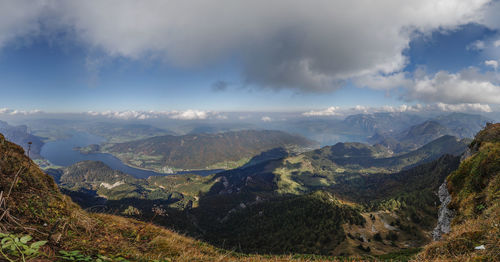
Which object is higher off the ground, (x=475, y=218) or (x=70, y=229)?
(x=70, y=229)

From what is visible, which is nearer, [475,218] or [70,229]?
[70,229]

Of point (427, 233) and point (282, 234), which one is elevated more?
point (427, 233)

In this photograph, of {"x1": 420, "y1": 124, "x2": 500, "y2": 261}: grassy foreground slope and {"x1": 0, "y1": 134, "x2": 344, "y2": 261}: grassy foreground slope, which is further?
{"x1": 420, "y1": 124, "x2": 500, "y2": 261}: grassy foreground slope

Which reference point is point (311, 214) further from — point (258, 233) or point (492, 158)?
point (492, 158)

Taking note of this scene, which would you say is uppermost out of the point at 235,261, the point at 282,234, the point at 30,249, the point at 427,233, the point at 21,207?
the point at 30,249

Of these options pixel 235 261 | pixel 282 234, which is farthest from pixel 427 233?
pixel 235 261

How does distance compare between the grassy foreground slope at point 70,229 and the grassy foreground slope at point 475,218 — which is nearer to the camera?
the grassy foreground slope at point 70,229

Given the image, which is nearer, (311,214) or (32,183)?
(32,183)

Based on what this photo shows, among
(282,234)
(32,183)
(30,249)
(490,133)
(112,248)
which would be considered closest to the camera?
(30,249)
